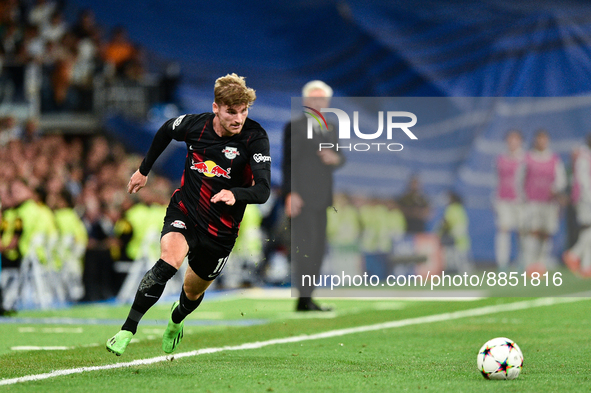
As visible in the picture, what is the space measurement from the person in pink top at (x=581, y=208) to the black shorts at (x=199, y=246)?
8932 mm

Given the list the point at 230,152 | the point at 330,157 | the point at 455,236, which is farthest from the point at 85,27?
the point at 230,152

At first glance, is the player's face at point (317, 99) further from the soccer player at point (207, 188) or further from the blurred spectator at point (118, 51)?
the blurred spectator at point (118, 51)

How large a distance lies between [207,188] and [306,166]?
4.81 meters

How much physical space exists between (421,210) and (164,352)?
22.9 ft

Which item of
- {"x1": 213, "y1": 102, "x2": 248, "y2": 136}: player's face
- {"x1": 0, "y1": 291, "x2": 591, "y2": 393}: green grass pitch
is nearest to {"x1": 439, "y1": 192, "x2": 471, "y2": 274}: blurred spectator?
{"x1": 0, "y1": 291, "x2": 591, "y2": 393}: green grass pitch

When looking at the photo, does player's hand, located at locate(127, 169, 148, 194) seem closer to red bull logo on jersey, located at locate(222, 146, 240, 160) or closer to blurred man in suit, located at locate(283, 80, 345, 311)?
red bull logo on jersey, located at locate(222, 146, 240, 160)

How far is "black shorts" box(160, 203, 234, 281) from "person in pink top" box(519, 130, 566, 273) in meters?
7.63

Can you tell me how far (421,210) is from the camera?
46.6ft

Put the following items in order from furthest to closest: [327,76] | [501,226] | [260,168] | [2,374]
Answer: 1. [327,76]
2. [501,226]
3. [260,168]
4. [2,374]

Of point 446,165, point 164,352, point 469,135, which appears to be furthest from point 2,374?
point 469,135

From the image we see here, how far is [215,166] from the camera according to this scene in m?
7.26

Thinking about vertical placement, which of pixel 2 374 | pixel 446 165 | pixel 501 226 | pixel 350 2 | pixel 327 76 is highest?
pixel 350 2

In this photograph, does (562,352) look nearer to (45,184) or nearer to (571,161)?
(571,161)

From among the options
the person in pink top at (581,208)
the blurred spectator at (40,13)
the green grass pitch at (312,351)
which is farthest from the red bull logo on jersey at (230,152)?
the blurred spectator at (40,13)
